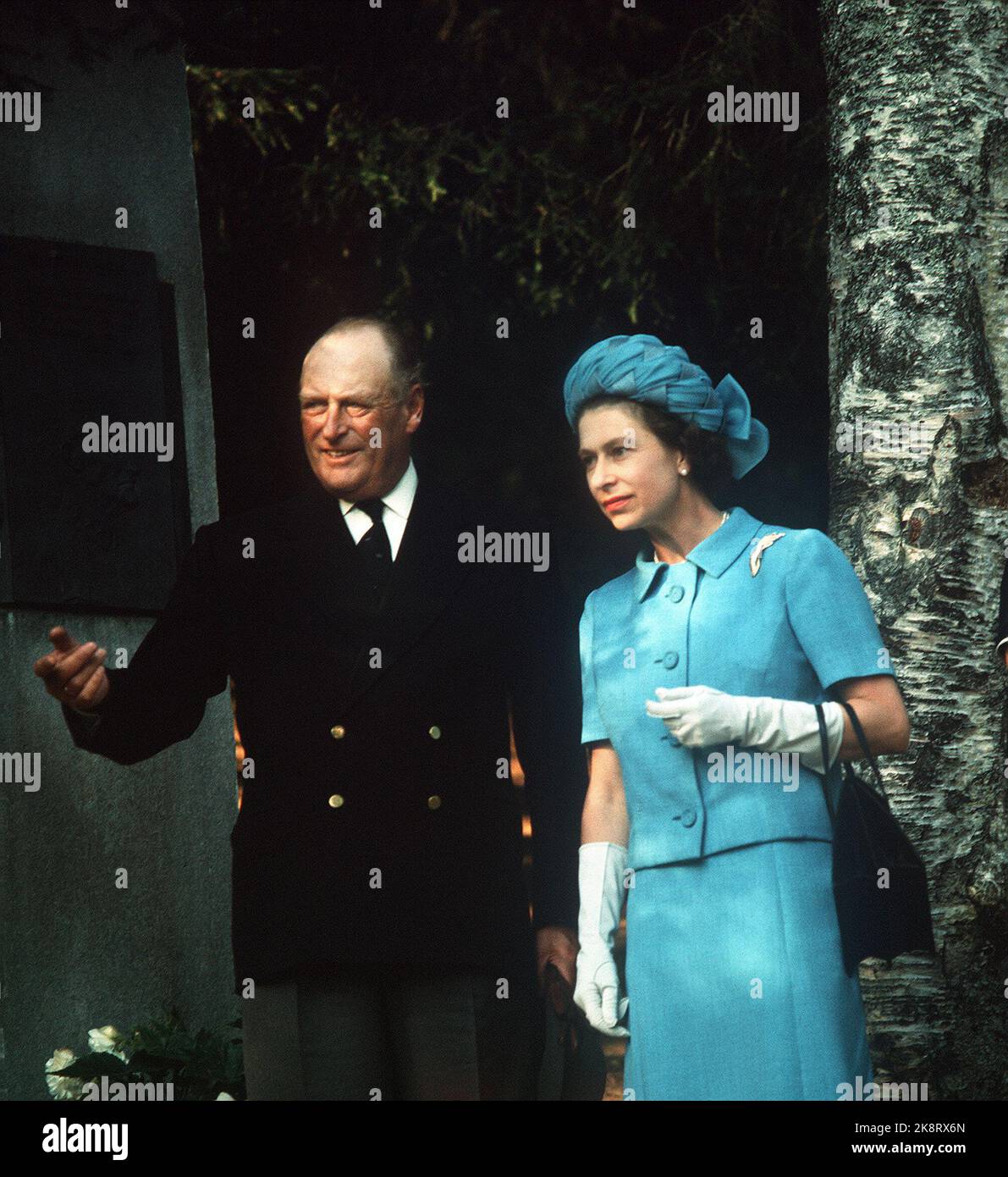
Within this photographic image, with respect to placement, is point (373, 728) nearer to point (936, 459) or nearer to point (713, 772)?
point (713, 772)

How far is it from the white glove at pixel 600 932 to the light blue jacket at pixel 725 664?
Answer: 64 millimetres

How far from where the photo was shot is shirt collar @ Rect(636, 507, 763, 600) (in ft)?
14.5

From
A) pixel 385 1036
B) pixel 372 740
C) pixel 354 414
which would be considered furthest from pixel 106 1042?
pixel 354 414

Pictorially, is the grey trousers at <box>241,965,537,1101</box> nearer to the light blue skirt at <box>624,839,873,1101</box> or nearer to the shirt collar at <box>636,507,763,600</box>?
the light blue skirt at <box>624,839,873,1101</box>

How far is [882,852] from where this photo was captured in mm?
4160

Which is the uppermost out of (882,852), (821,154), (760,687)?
(821,154)

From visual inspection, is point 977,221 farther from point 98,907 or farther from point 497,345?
point 98,907

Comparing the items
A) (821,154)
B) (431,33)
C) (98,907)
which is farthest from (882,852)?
(431,33)

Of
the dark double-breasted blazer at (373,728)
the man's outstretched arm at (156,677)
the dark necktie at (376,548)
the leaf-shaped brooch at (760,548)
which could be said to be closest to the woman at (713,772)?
the leaf-shaped brooch at (760,548)

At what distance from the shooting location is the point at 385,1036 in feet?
14.0

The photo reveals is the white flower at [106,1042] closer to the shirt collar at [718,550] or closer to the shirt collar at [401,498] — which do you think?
the shirt collar at [401,498]

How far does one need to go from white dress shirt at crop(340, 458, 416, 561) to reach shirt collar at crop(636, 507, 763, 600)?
580 millimetres

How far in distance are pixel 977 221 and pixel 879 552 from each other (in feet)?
3.35

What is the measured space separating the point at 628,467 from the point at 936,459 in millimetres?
1357
